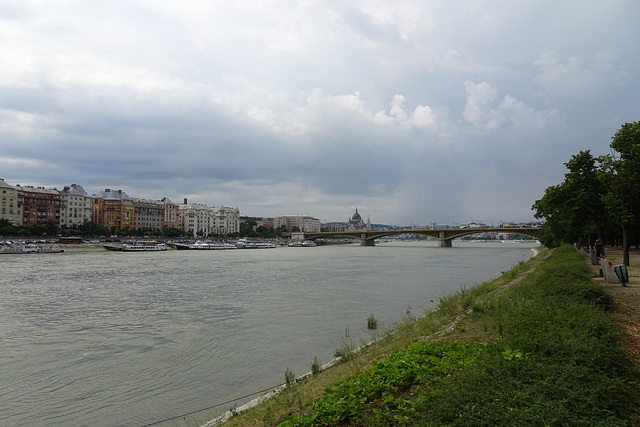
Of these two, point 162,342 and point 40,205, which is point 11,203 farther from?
point 162,342

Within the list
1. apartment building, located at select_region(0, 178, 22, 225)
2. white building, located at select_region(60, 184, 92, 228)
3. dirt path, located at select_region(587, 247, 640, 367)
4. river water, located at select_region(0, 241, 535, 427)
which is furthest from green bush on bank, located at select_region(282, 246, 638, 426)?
white building, located at select_region(60, 184, 92, 228)

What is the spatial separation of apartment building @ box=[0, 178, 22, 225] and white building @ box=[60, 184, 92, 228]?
46.0 ft

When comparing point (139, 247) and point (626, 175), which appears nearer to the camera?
point (626, 175)

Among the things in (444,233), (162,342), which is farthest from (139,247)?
(444,233)

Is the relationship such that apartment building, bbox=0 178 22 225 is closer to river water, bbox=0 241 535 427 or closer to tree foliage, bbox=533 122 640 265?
river water, bbox=0 241 535 427

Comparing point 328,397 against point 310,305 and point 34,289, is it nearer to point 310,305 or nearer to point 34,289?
point 310,305

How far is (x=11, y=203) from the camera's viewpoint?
117m

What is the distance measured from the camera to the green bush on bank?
4.44 meters

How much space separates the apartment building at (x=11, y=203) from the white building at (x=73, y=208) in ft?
46.0

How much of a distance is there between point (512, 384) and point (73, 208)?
15708 centimetres

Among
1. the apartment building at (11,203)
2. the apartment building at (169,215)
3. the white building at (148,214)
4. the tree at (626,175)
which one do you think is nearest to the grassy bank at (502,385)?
the tree at (626,175)

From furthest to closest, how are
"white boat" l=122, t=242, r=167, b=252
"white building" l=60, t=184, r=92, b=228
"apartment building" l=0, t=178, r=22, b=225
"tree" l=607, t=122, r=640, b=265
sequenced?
"white building" l=60, t=184, r=92, b=228 < "apartment building" l=0, t=178, r=22, b=225 < "white boat" l=122, t=242, r=167, b=252 < "tree" l=607, t=122, r=640, b=265

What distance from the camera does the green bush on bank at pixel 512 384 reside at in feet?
14.6

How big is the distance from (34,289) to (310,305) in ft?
73.7
